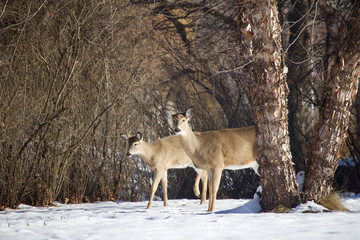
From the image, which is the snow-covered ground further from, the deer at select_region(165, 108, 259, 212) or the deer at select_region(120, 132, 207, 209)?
the deer at select_region(120, 132, 207, 209)

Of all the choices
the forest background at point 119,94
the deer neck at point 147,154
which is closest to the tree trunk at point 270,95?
the forest background at point 119,94

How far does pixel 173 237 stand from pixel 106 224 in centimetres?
118

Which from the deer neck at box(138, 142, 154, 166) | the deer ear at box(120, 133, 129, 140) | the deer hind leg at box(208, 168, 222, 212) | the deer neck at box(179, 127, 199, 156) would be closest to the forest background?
the deer ear at box(120, 133, 129, 140)

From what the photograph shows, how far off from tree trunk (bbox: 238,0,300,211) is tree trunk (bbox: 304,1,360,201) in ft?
1.52

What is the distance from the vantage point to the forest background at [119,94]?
684 cm

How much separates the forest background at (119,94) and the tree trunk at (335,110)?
0.02m

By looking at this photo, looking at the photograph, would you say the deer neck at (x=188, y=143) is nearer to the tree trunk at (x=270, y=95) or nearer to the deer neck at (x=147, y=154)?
the deer neck at (x=147, y=154)

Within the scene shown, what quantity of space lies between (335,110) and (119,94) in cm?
440

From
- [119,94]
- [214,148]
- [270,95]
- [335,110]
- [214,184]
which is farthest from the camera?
[119,94]

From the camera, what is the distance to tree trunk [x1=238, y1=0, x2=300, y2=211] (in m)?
6.70

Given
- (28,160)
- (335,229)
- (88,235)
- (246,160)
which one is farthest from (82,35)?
(335,229)

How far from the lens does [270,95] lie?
263 inches

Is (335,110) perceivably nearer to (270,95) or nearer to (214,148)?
(270,95)

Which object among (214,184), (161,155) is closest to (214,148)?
(214,184)
